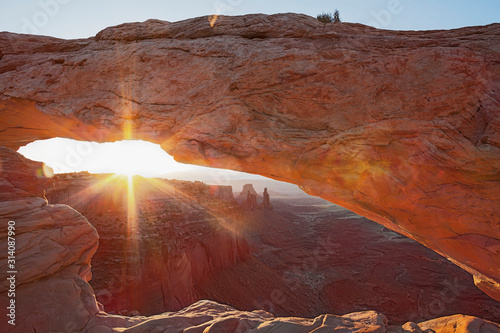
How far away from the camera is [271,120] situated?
6.96 metres

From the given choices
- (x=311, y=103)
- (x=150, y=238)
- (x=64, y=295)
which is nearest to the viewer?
(x=64, y=295)

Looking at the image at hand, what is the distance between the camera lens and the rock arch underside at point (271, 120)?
5.19 m

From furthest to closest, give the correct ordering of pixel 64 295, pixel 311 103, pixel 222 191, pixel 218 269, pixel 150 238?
pixel 222 191 < pixel 218 269 < pixel 150 238 < pixel 311 103 < pixel 64 295

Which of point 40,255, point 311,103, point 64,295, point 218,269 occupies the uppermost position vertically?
point 311,103

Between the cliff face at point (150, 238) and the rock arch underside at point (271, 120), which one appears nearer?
the rock arch underside at point (271, 120)

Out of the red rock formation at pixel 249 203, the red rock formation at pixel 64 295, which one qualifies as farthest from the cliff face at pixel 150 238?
the red rock formation at pixel 249 203

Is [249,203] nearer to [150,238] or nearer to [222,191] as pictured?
[222,191]

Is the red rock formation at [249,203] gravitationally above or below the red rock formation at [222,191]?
below

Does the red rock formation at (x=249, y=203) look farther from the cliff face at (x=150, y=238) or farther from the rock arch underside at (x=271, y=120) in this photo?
the rock arch underside at (x=271, y=120)

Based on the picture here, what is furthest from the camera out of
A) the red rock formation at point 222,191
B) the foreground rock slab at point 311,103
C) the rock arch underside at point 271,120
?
the red rock formation at point 222,191

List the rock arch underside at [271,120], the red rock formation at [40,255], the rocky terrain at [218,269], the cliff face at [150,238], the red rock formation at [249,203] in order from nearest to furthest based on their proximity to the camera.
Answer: the red rock formation at [40,255] < the rock arch underside at [271,120] < the cliff face at [150,238] < the rocky terrain at [218,269] < the red rock formation at [249,203]

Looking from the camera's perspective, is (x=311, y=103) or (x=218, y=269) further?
(x=218, y=269)

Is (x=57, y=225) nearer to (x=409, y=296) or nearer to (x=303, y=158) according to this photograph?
(x=303, y=158)

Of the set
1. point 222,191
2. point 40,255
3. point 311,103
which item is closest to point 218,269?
point 40,255
